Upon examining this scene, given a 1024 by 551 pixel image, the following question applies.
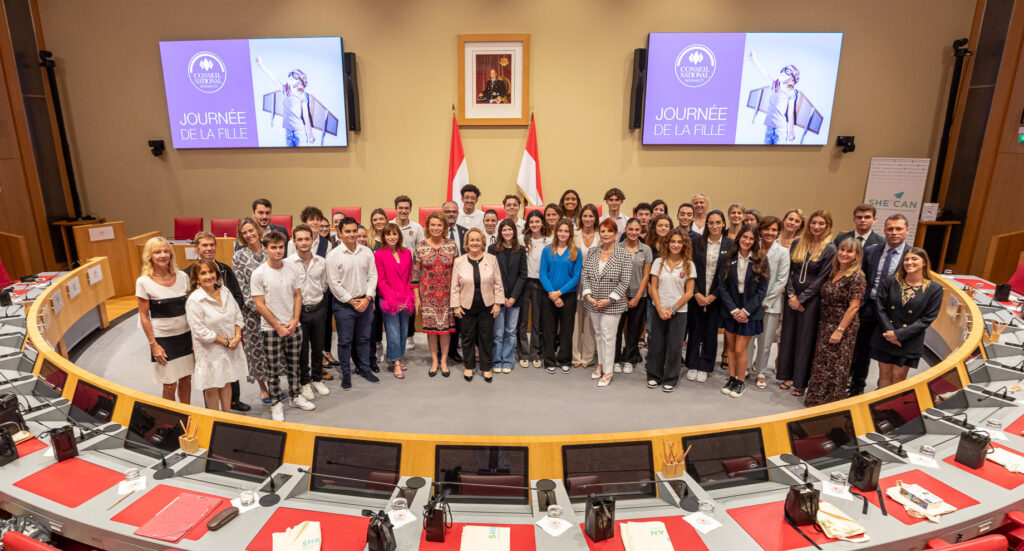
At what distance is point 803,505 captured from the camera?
6.31 ft

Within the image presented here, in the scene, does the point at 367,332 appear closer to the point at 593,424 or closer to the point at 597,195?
the point at 593,424

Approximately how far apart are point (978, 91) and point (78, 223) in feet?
41.6

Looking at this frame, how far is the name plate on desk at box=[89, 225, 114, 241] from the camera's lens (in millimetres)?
6230

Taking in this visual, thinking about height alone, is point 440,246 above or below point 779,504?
above

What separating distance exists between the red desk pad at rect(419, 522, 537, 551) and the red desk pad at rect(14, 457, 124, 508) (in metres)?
1.40

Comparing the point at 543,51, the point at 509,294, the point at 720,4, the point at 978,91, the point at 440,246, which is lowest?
the point at 509,294

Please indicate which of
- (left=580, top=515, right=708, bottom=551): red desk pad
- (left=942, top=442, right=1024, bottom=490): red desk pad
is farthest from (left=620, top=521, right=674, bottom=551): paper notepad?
(left=942, top=442, right=1024, bottom=490): red desk pad

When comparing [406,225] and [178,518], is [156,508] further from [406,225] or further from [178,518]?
[406,225]

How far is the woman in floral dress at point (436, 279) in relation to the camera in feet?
13.7

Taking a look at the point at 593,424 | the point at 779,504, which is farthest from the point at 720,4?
the point at 779,504

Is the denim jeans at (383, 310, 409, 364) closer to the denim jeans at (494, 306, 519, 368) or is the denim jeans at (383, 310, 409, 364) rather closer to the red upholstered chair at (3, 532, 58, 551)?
the denim jeans at (494, 306, 519, 368)

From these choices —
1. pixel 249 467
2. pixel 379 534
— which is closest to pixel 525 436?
pixel 379 534

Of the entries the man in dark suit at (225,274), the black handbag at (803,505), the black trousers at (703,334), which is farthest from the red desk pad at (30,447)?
the black trousers at (703,334)

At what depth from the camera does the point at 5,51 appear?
692 cm
